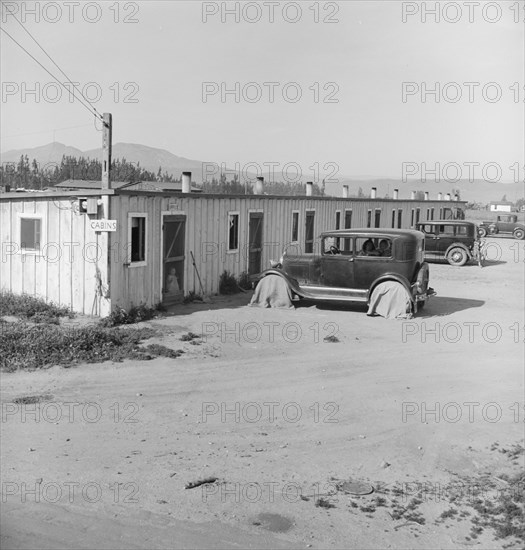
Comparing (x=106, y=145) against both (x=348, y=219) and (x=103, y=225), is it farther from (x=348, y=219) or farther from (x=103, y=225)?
(x=348, y=219)

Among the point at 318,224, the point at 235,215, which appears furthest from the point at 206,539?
the point at 318,224

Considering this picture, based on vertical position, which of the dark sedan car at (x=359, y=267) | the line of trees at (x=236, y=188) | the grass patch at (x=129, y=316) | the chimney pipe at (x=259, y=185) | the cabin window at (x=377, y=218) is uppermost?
the line of trees at (x=236, y=188)

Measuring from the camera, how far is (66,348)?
10.6m

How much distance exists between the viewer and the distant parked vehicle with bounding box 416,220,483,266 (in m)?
28.0

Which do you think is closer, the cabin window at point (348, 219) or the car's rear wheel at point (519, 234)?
the cabin window at point (348, 219)

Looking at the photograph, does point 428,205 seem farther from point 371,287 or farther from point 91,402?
point 91,402

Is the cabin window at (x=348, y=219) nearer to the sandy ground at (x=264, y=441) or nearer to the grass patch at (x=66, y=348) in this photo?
the sandy ground at (x=264, y=441)

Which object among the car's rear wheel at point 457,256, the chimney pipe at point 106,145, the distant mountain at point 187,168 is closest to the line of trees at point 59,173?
the car's rear wheel at point 457,256

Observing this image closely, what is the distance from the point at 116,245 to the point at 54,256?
62.8 inches

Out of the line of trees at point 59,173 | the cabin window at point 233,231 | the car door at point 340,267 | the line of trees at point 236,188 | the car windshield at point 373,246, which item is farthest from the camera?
the line of trees at point 59,173

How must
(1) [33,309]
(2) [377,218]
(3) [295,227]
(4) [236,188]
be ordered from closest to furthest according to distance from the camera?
(1) [33,309]
(3) [295,227]
(2) [377,218]
(4) [236,188]

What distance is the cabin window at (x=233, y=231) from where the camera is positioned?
18031 millimetres

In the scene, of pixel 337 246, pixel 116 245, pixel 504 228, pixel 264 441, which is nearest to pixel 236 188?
pixel 337 246

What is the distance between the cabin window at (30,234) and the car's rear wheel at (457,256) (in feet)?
60.4
